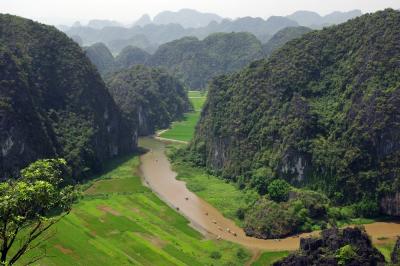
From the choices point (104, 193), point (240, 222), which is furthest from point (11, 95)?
point (240, 222)

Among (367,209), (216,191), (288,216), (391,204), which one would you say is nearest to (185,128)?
(216,191)

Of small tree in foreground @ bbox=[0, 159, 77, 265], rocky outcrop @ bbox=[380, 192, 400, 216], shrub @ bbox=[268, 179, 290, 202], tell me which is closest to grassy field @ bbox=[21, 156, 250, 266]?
shrub @ bbox=[268, 179, 290, 202]

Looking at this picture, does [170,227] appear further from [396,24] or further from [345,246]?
[396,24]

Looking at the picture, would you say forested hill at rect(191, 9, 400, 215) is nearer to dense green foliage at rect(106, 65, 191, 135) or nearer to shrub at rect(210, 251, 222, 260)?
shrub at rect(210, 251, 222, 260)

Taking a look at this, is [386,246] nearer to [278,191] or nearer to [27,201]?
[278,191]

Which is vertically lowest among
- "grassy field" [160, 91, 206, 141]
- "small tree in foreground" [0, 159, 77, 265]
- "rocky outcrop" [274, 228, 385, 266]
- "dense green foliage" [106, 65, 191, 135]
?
"grassy field" [160, 91, 206, 141]

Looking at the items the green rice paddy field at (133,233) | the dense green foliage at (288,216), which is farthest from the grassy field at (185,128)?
the dense green foliage at (288,216)

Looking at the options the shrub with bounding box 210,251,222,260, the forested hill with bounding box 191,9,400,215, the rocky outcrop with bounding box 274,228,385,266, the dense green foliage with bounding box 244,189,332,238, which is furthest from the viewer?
the forested hill with bounding box 191,9,400,215
